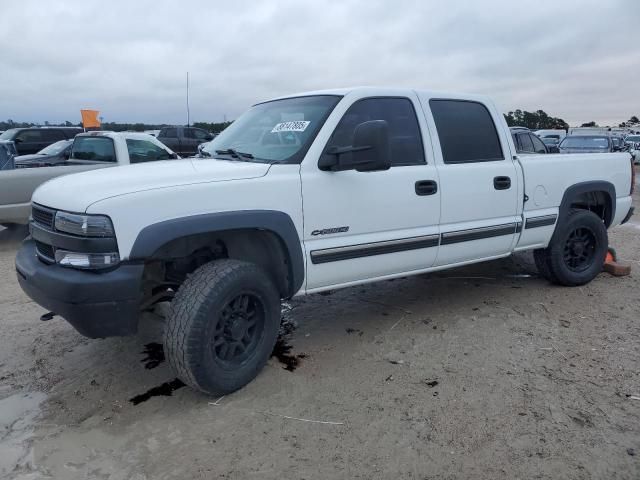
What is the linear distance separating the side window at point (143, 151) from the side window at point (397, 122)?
228 inches

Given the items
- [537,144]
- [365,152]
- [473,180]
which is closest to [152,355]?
[365,152]

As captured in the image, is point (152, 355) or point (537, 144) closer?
point (152, 355)

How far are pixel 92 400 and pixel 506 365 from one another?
2741mm

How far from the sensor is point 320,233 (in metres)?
3.55

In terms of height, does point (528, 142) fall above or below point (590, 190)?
above

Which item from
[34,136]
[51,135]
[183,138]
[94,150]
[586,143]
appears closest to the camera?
[94,150]

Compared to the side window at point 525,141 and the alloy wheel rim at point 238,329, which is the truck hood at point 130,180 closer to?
the alloy wheel rim at point 238,329

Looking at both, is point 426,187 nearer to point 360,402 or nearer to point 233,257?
point 233,257

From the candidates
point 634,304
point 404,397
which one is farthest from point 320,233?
point 634,304

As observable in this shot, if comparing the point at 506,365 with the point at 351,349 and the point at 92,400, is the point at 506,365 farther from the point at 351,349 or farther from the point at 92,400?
the point at 92,400

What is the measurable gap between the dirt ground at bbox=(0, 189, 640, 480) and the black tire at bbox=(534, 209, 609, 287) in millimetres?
460

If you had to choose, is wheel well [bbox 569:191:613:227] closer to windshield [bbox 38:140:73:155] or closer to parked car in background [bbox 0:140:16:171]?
parked car in background [bbox 0:140:16:171]

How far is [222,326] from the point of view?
3275mm

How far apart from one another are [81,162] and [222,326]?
22.0 feet
